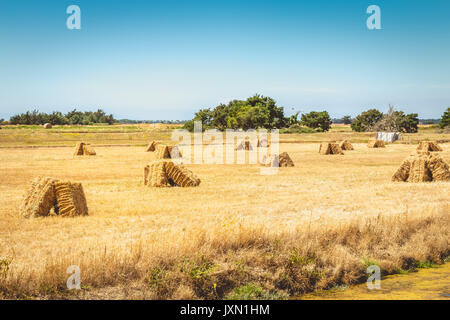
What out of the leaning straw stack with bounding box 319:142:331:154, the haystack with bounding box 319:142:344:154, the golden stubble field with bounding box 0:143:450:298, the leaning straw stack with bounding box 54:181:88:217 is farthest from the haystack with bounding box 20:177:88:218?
the haystack with bounding box 319:142:344:154

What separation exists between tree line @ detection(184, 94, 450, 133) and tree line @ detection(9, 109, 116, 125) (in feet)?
156

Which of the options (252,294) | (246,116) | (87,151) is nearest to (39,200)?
(252,294)

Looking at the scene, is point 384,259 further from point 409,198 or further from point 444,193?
point 444,193

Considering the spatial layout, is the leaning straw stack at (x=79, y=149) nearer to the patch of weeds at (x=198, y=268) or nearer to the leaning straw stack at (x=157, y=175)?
the leaning straw stack at (x=157, y=175)

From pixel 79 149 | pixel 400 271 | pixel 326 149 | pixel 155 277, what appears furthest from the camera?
pixel 326 149

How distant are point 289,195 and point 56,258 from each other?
11643 millimetres

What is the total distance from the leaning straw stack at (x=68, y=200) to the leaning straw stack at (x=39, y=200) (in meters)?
0.17

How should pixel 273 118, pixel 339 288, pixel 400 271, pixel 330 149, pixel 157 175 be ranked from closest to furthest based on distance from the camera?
pixel 339 288
pixel 400 271
pixel 157 175
pixel 330 149
pixel 273 118

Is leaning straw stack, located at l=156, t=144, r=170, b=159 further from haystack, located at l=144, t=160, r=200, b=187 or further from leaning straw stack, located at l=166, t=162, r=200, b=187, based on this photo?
leaning straw stack, located at l=166, t=162, r=200, b=187

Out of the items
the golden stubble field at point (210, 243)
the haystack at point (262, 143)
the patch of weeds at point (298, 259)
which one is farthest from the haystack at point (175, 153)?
the patch of weeds at point (298, 259)

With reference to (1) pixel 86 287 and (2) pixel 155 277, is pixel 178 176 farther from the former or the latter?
(1) pixel 86 287

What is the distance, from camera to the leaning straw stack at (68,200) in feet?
42.7

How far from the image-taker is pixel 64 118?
500 feet

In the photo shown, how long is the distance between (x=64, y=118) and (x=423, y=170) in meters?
146
